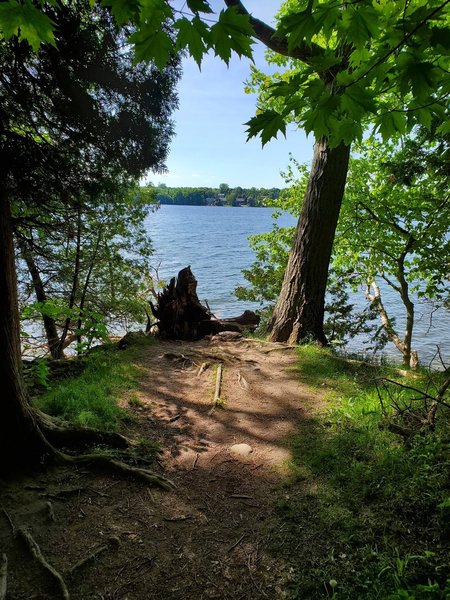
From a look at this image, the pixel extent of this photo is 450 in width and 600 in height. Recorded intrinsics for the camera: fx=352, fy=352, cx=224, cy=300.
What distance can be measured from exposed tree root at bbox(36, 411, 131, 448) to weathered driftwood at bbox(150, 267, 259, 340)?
5730 millimetres

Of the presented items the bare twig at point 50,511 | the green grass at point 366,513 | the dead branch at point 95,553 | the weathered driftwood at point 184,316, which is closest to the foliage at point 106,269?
the weathered driftwood at point 184,316

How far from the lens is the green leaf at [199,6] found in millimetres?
1696

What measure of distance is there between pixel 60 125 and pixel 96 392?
3.53 meters

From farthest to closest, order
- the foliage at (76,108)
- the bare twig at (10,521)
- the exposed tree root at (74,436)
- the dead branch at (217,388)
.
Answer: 1. the dead branch at (217,388)
2. the exposed tree root at (74,436)
3. the foliage at (76,108)
4. the bare twig at (10,521)

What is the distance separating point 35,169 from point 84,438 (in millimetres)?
2885

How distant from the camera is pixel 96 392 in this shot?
17.0 feet

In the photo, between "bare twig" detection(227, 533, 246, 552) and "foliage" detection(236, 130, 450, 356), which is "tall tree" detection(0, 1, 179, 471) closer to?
"bare twig" detection(227, 533, 246, 552)

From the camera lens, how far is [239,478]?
12.2 feet

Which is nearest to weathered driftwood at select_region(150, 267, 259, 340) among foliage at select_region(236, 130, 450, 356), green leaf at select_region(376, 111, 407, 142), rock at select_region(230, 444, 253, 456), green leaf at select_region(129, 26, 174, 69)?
foliage at select_region(236, 130, 450, 356)

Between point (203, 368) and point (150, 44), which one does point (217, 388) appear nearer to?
point (203, 368)

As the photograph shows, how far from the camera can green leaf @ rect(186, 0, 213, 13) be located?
170 cm

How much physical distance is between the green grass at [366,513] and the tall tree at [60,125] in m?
2.54

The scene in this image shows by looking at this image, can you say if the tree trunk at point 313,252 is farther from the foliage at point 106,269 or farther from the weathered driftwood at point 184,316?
the foliage at point 106,269

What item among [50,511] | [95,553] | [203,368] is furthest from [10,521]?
[203,368]
